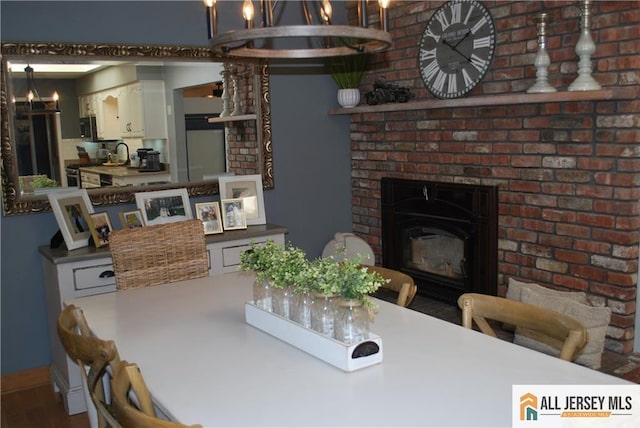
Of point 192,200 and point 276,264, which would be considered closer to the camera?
point 276,264

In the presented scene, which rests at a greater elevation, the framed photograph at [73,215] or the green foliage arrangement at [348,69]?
the green foliage arrangement at [348,69]

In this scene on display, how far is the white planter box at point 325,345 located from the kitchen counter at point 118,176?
2164 mm

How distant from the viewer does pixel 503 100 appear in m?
3.57

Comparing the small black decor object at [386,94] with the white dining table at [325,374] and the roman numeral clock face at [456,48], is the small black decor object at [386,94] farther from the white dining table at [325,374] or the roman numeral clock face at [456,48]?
the white dining table at [325,374]

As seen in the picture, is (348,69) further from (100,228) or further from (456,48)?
(100,228)

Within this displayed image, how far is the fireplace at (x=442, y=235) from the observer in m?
3.98

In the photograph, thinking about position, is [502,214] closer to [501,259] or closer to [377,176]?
[501,259]

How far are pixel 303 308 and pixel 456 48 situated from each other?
2631 mm

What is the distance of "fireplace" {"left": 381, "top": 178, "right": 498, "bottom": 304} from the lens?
157 inches

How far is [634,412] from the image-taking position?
1562 mm

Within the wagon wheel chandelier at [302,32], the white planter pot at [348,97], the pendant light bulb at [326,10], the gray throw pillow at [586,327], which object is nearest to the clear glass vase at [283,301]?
the wagon wheel chandelier at [302,32]

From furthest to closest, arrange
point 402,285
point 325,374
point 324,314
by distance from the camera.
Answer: point 402,285
point 324,314
point 325,374

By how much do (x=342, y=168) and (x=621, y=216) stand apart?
218 centimetres

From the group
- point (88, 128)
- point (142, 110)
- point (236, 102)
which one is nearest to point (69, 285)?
point (88, 128)
